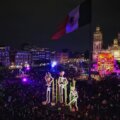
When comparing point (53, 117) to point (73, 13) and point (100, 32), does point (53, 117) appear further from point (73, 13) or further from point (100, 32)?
point (100, 32)

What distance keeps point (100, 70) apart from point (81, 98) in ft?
140

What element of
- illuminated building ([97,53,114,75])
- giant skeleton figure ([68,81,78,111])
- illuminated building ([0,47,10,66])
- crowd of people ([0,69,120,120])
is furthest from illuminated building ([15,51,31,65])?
giant skeleton figure ([68,81,78,111])

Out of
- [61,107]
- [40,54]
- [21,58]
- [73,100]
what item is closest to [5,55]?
[21,58]

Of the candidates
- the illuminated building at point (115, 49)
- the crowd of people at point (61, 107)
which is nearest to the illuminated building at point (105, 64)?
the crowd of people at point (61, 107)

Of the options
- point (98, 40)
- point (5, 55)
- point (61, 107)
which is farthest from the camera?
point (98, 40)

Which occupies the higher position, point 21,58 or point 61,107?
point 21,58

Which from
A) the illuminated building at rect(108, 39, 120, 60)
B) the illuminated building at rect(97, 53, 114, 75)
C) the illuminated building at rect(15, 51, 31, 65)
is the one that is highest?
the illuminated building at rect(108, 39, 120, 60)

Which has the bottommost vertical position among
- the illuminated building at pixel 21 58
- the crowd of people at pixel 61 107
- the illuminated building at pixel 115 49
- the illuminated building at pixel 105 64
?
the crowd of people at pixel 61 107

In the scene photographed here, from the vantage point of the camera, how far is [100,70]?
70.2 meters

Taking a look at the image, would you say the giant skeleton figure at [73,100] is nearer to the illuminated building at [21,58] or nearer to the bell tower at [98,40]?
the illuminated building at [21,58]

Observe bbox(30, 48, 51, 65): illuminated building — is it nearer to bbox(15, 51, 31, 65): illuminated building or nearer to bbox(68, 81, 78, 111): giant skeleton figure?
bbox(15, 51, 31, 65): illuminated building

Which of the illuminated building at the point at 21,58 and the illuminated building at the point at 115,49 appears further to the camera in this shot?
the illuminated building at the point at 115,49

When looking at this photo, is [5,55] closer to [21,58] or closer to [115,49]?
[21,58]

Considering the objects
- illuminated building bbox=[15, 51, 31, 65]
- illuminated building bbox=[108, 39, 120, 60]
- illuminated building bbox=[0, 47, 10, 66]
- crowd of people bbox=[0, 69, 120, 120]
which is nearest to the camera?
crowd of people bbox=[0, 69, 120, 120]
